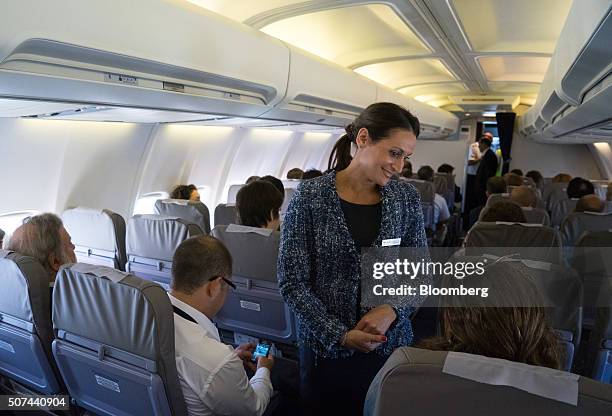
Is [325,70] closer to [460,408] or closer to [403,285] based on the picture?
[403,285]

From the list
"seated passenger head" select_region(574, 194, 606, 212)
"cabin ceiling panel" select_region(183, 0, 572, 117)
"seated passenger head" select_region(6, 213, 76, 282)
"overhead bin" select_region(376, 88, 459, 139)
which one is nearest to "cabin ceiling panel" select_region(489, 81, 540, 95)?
"overhead bin" select_region(376, 88, 459, 139)

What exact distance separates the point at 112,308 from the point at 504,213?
3223mm

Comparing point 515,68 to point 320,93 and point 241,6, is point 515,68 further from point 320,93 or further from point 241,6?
point 241,6

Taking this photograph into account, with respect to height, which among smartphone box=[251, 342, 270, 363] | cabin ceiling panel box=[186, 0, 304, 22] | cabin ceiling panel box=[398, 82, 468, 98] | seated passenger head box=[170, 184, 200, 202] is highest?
cabin ceiling panel box=[398, 82, 468, 98]

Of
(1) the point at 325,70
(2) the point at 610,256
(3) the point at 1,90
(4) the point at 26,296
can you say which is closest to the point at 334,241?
(4) the point at 26,296

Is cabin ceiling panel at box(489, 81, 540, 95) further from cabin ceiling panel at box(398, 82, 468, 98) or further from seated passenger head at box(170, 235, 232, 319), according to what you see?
seated passenger head at box(170, 235, 232, 319)

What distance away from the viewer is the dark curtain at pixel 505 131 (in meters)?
14.9

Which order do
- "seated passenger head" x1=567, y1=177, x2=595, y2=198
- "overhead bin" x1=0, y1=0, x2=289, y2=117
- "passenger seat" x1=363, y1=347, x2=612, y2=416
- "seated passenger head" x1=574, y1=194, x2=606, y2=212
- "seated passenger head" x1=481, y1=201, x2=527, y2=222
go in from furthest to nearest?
"seated passenger head" x1=567, y1=177, x2=595, y2=198
"seated passenger head" x1=574, y1=194, x2=606, y2=212
"seated passenger head" x1=481, y1=201, x2=527, y2=222
"overhead bin" x1=0, y1=0, x2=289, y2=117
"passenger seat" x1=363, y1=347, x2=612, y2=416

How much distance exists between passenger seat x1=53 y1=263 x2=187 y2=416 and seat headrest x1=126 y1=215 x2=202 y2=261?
130 centimetres

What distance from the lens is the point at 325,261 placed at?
172 centimetres

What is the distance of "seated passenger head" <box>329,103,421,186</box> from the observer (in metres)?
1.71

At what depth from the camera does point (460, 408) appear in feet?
3.30

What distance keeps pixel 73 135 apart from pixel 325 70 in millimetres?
2757

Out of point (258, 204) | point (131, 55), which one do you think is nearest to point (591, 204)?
point (258, 204)
